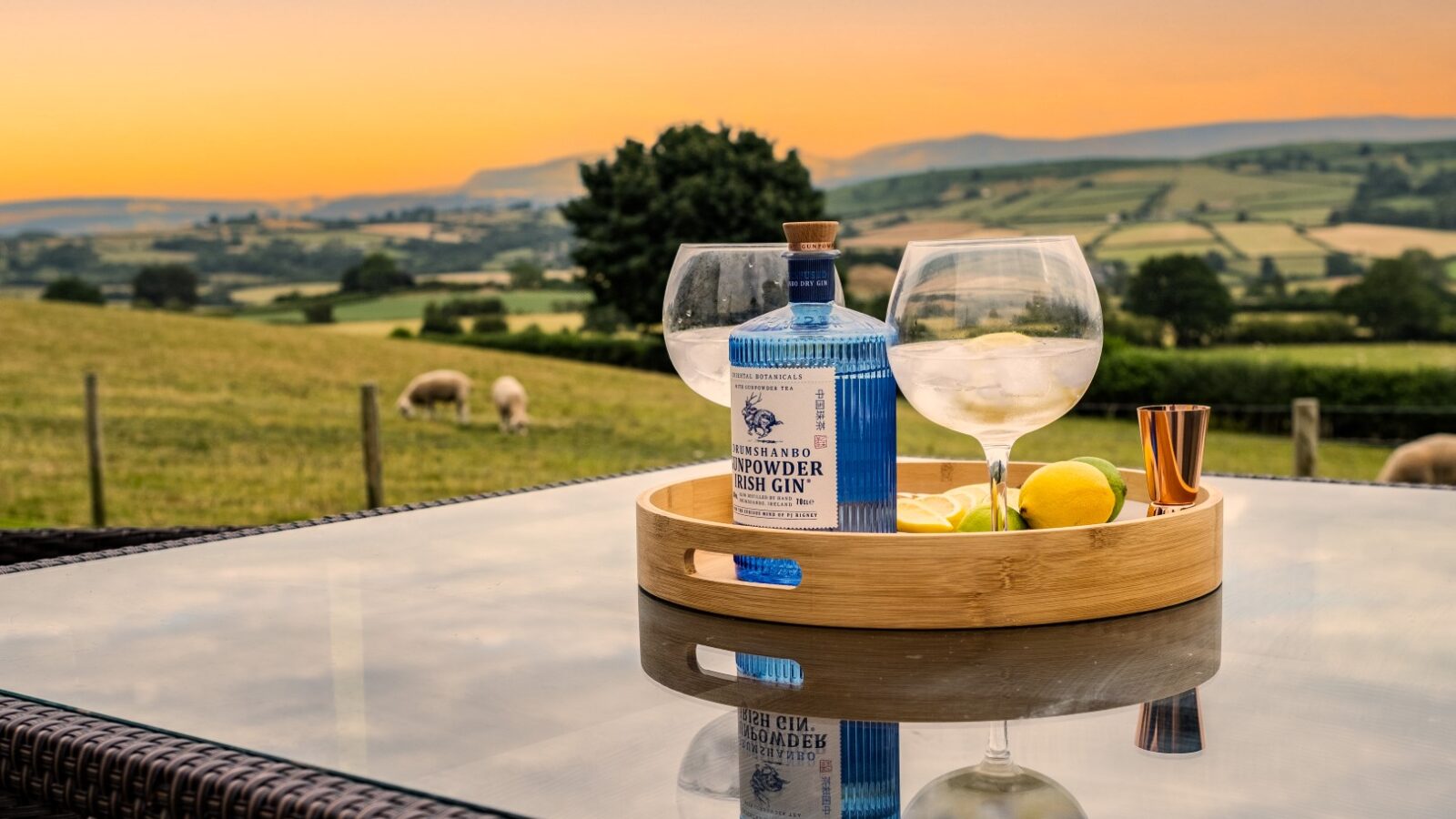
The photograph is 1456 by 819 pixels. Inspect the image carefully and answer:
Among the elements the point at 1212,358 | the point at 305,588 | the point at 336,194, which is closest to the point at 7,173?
the point at 336,194

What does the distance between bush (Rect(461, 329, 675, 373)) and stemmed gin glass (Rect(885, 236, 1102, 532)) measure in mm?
25483

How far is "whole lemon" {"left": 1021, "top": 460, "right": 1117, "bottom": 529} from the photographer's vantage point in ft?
4.26

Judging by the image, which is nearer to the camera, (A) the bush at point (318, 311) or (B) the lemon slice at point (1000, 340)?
(B) the lemon slice at point (1000, 340)

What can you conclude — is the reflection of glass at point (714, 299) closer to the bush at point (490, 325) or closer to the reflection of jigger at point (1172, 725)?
the reflection of jigger at point (1172, 725)

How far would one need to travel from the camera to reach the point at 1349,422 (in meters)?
21.1

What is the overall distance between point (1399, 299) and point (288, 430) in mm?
21115

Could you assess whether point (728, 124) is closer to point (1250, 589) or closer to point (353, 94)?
point (353, 94)

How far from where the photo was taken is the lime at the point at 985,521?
4.21ft

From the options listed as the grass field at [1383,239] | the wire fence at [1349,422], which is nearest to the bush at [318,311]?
the wire fence at [1349,422]

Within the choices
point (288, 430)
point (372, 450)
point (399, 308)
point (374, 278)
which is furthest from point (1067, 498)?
point (399, 308)

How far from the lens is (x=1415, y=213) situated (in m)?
26.4

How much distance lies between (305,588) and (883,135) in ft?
87.4

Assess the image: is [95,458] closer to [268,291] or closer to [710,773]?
[710,773]

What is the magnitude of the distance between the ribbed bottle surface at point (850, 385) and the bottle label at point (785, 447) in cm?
1
